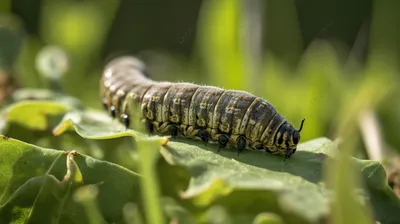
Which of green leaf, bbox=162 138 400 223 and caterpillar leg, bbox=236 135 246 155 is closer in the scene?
green leaf, bbox=162 138 400 223

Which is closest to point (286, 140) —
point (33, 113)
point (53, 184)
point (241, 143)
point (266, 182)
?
point (241, 143)

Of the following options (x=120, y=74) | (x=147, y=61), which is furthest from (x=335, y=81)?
(x=147, y=61)

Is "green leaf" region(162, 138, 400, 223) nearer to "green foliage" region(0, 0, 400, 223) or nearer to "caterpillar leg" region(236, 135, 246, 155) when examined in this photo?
"green foliage" region(0, 0, 400, 223)

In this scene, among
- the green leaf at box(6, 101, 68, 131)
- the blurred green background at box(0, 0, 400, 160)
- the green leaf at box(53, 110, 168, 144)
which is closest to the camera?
the green leaf at box(53, 110, 168, 144)

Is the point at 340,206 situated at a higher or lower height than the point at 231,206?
higher

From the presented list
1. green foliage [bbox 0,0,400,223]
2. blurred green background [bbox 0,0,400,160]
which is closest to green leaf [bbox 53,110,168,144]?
green foliage [bbox 0,0,400,223]

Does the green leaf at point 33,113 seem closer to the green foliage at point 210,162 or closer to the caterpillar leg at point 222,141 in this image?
the green foliage at point 210,162

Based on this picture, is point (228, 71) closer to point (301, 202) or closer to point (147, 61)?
point (147, 61)
